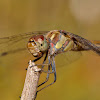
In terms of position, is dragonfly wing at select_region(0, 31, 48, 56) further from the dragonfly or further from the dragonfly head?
the dragonfly head

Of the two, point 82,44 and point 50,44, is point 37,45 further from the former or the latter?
point 82,44

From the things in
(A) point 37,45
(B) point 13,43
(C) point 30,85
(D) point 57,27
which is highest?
(D) point 57,27

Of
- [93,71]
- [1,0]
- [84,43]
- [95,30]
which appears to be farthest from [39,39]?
[95,30]

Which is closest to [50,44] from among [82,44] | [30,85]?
[82,44]

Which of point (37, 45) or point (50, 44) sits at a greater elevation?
point (50, 44)

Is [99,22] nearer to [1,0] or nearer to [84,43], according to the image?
[84,43]

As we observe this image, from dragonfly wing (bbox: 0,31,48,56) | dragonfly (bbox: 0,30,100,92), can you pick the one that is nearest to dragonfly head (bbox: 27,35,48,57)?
dragonfly (bbox: 0,30,100,92)
